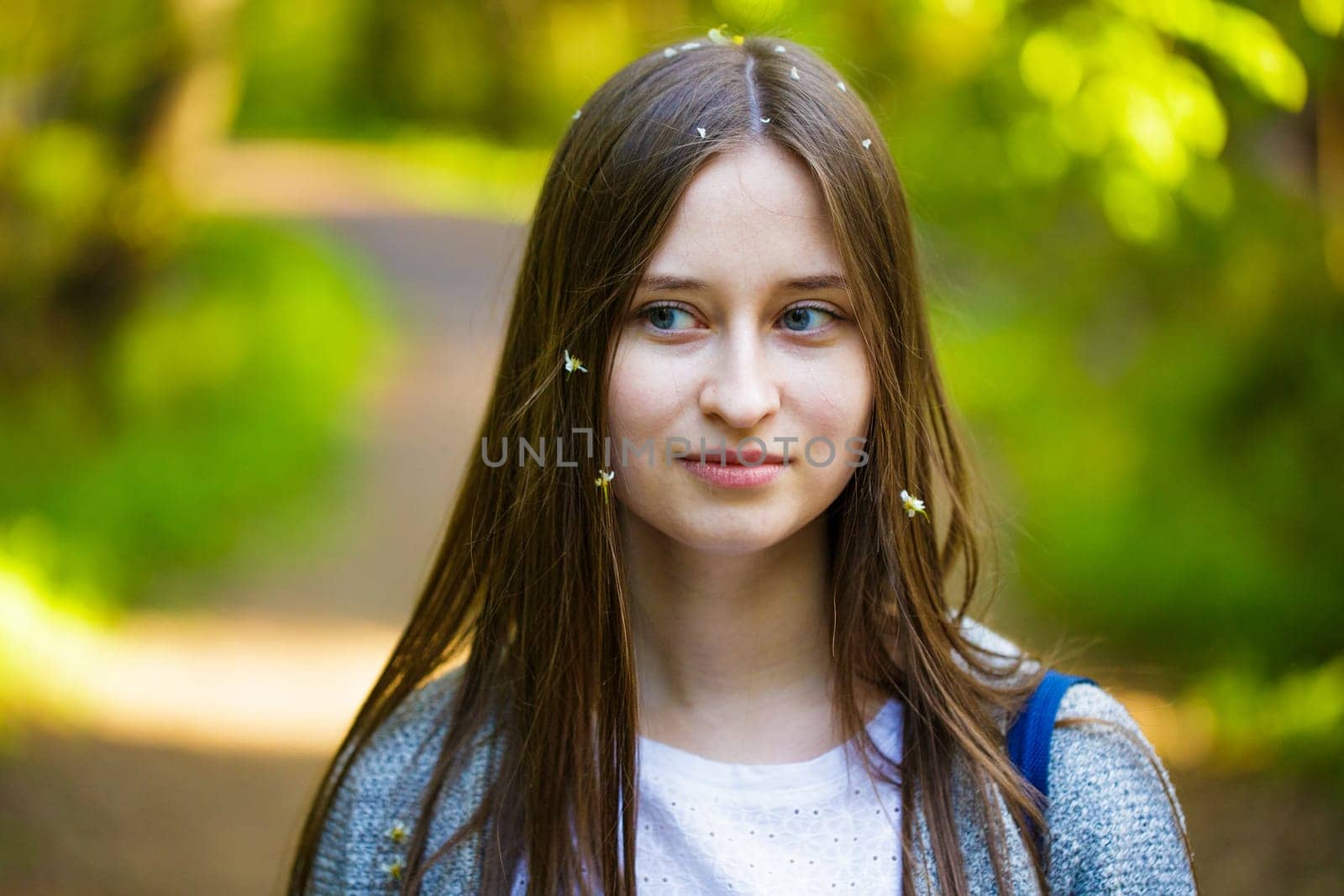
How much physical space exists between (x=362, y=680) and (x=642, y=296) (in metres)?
4.31

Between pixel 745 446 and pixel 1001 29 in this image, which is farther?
pixel 1001 29

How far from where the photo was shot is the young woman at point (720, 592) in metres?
1.66

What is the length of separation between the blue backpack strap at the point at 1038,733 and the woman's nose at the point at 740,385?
557 millimetres

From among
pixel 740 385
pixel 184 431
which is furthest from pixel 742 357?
pixel 184 431

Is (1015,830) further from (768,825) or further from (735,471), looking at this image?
(735,471)

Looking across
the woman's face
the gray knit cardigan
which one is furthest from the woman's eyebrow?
the gray knit cardigan

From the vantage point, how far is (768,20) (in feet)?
7.87

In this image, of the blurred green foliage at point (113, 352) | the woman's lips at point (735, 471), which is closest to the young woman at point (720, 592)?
the woman's lips at point (735, 471)

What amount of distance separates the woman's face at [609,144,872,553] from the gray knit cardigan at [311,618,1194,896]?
453 mm

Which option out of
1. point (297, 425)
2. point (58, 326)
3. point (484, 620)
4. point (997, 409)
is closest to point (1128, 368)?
point (997, 409)

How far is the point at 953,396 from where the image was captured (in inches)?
115

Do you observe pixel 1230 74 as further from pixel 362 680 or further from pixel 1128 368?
pixel 362 680

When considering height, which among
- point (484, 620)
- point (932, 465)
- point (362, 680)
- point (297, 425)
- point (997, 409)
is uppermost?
point (297, 425)

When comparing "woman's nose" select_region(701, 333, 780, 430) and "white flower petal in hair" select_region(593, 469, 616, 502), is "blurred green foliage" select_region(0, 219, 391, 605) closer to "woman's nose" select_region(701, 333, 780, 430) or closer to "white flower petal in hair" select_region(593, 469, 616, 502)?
"white flower petal in hair" select_region(593, 469, 616, 502)
